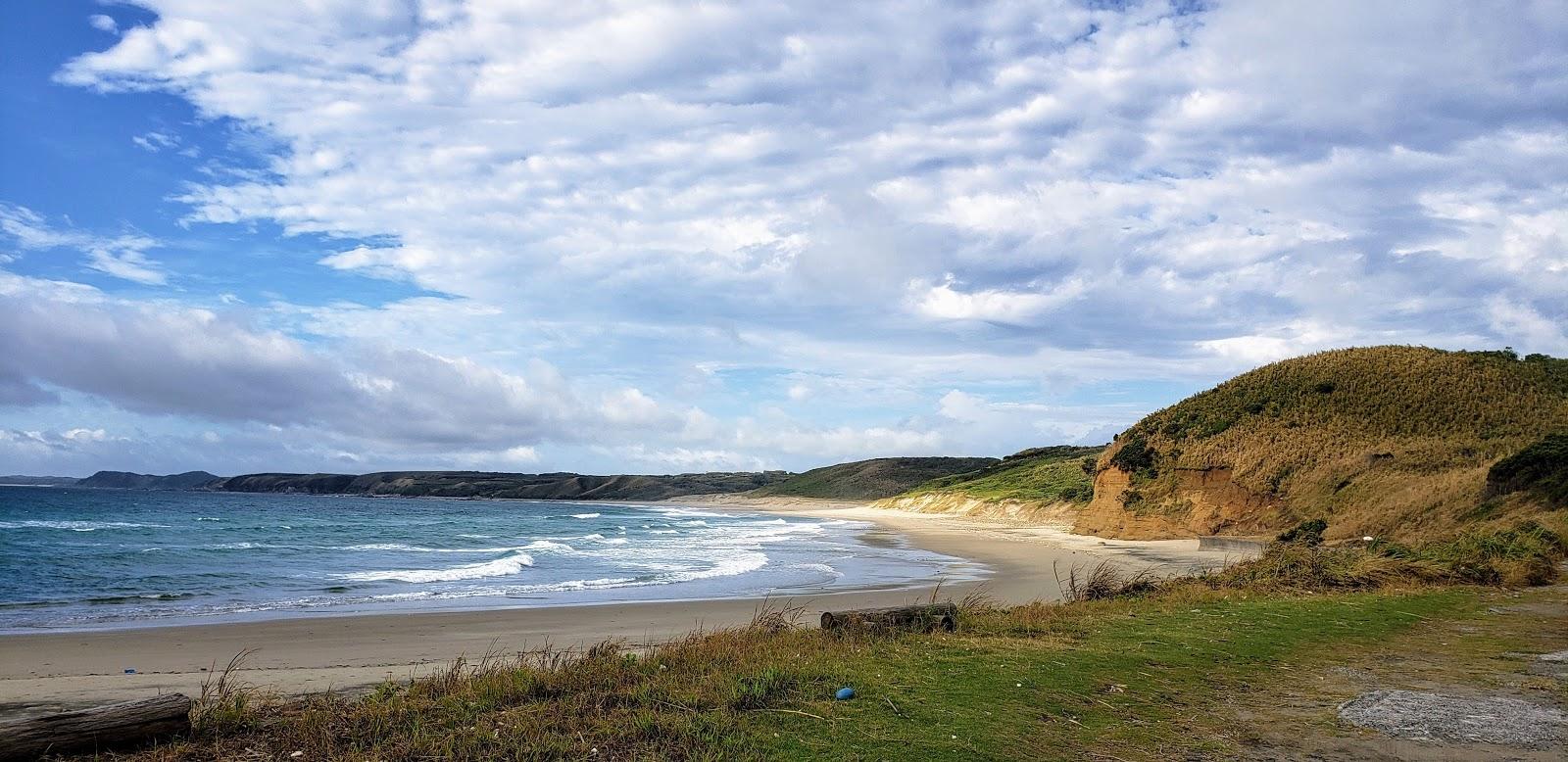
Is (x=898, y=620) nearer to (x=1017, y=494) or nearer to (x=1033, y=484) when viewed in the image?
(x=1017, y=494)

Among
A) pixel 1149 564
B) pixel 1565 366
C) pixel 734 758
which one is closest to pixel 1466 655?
pixel 734 758

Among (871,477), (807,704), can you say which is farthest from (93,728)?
(871,477)

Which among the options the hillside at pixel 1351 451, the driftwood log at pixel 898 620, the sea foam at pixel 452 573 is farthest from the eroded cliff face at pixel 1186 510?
the driftwood log at pixel 898 620

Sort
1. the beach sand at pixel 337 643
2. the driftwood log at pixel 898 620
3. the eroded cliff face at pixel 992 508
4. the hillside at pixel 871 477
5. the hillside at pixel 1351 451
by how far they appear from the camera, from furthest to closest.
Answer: the hillside at pixel 871 477 → the eroded cliff face at pixel 992 508 → the hillside at pixel 1351 451 → the beach sand at pixel 337 643 → the driftwood log at pixel 898 620

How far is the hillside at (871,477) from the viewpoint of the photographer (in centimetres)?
14375

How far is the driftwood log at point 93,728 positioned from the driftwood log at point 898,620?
6.09 meters

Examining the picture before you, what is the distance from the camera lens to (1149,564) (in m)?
27.2

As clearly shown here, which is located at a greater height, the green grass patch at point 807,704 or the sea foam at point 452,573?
the green grass patch at point 807,704

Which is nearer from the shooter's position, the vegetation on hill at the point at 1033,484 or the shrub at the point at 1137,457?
the shrub at the point at 1137,457

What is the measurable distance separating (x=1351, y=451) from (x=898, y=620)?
30222 mm

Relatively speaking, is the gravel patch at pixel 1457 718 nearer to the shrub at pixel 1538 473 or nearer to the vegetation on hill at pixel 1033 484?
the shrub at pixel 1538 473

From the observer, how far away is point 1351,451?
33188 millimetres

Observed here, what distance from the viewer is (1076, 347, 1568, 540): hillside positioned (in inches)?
960

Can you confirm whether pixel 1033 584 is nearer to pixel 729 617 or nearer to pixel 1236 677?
pixel 729 617
